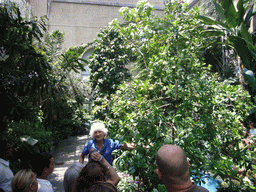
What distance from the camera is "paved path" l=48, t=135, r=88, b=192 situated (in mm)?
5848

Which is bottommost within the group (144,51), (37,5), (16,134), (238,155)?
(16,134)

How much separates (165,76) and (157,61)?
285 millimetres

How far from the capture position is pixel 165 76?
2.66 meters

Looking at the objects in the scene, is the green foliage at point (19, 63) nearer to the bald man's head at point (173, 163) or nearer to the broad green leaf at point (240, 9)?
the bald man's head at point (173, 163)

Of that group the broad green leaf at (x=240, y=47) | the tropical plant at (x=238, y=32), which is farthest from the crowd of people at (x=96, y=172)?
the broad green leaf at (x=240, y=47)

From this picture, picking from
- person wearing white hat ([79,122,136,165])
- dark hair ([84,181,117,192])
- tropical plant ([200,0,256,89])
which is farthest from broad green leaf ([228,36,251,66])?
dark hair ([84,181,117,192])

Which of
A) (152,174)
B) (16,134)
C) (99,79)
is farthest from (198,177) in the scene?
(99,79)

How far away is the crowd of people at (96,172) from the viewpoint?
142 centimetres

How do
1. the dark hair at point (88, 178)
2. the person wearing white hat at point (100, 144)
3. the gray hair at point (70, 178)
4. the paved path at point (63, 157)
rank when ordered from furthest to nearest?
the paved path at point (63, 157) < the person wearing white hat at point (100, 144) < the gray hair at point (70, 178) < the dark hair at point (88, 178)

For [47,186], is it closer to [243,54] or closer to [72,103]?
[243,54]

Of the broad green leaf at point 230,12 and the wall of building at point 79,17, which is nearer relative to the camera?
the broad green leaf at point 230,12

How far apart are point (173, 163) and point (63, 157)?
7954 mm

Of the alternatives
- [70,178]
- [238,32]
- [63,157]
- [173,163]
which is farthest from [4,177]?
[238,32]

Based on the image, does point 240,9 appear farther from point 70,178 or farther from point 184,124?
point 70,178
